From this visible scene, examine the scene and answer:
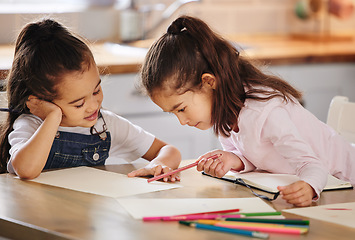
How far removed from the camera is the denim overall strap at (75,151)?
5.54 ft

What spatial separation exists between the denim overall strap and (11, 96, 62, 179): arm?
9 cm

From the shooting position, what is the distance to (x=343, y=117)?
1.83 meters

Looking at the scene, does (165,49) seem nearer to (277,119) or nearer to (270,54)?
(277,119)

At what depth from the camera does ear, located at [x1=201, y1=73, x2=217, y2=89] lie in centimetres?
155

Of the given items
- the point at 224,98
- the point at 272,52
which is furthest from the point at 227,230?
the point at 272,52

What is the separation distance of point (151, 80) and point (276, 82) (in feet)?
1.11

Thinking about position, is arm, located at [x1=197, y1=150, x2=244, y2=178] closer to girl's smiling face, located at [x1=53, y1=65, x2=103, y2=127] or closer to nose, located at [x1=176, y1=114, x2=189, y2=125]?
nose, located at [x1=176, y1=114, x2=189, y2=125]

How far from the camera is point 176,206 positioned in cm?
123

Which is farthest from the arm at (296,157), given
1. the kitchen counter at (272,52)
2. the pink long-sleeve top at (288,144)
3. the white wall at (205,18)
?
the white wall at (205,18)

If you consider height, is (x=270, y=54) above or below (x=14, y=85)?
below

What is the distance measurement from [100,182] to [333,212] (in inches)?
21.1

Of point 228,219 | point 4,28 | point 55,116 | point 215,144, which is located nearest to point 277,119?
point 228,219

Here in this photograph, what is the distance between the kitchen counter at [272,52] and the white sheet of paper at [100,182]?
879mm

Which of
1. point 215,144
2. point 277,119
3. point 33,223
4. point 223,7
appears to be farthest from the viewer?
point 223,7
